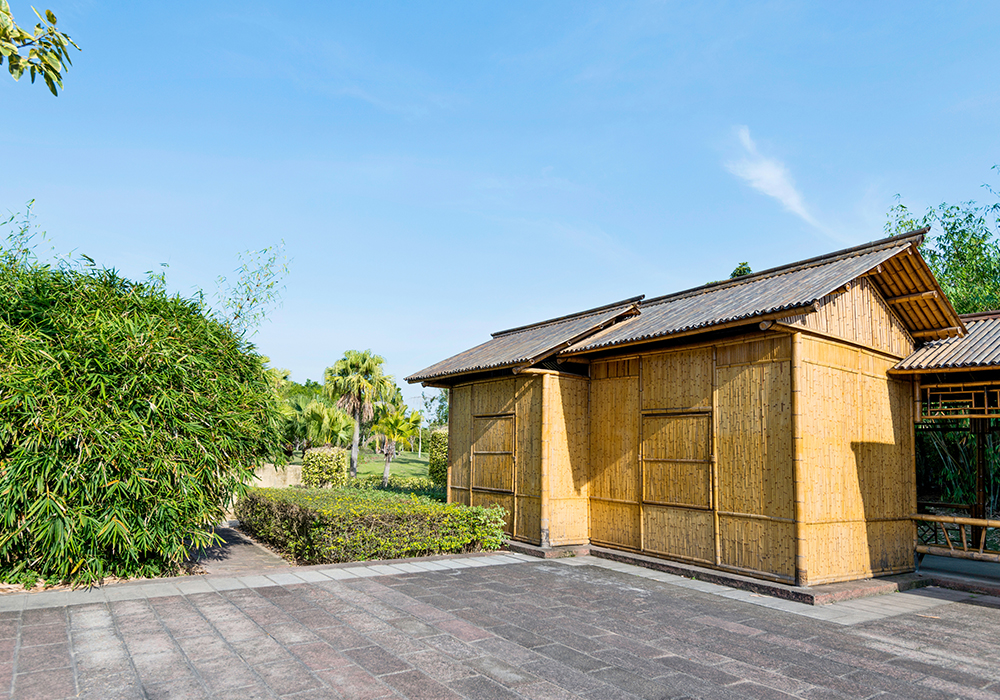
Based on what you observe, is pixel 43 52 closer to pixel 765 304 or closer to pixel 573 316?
pixel 765 304

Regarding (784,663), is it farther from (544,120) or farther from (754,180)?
(754,180)

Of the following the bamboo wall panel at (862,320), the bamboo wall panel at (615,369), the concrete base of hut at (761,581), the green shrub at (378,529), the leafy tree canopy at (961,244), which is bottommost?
the concrete base of hut at (761,581)

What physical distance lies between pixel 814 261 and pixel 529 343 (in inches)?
204

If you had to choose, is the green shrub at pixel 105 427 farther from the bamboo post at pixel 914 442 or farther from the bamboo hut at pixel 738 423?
the bamboo post at pixel 914 442

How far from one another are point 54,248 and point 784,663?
379 inches

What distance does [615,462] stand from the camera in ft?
32.0

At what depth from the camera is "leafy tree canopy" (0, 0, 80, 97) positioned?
3.68m

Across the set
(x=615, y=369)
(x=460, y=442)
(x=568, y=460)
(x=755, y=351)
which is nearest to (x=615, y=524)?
(x=568, y=460)

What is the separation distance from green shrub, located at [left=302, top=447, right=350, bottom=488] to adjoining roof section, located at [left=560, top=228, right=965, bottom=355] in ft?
51.5

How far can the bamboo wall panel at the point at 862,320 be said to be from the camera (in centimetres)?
781

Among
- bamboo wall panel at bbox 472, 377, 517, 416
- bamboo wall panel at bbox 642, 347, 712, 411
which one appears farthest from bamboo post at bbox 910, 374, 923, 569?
bamboo wall panel at bbox 472, 377, 517, 416

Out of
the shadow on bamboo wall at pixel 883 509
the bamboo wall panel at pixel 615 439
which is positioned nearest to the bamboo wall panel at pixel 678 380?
the bamboo wall panel at pixel 615 439

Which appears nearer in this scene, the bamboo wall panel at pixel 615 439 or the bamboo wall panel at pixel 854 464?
the bamboo wall panel at pixel 854 464

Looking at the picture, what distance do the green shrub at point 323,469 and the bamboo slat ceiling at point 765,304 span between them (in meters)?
13.0
